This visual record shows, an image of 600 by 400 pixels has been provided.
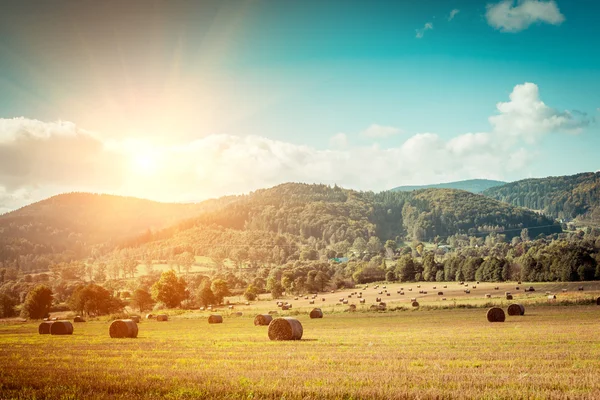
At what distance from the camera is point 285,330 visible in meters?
31.4

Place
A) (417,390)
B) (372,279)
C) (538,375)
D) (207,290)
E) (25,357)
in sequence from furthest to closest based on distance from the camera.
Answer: (372,279) < (207,290) < (25,357) < (538,375) < (417,390)

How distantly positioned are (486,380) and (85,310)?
94.8 metres

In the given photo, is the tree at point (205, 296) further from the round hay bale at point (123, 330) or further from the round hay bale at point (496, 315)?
the round hay bale at point (496, 315)

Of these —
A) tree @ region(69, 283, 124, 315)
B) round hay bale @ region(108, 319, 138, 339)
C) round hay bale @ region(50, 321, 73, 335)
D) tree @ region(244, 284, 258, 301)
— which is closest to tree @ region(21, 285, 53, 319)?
tree @ region(69, 283, 124, 315)

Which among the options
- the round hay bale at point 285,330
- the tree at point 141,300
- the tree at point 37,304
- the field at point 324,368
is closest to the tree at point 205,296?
the tree at point 141,300

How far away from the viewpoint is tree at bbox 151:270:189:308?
102 m

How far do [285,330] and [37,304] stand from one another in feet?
265

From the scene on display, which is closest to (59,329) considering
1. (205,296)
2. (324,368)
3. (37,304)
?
(324,368)

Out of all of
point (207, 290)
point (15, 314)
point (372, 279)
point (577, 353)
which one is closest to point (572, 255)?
point (372, 279)

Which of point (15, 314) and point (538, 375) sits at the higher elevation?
point (538, 375)

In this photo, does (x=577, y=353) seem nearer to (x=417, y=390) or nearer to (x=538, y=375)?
(x=538, y=375)

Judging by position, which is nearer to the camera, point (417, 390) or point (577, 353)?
point (417, 390)

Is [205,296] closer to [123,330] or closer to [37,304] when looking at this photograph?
[37,304]

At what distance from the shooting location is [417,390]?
13.7m
